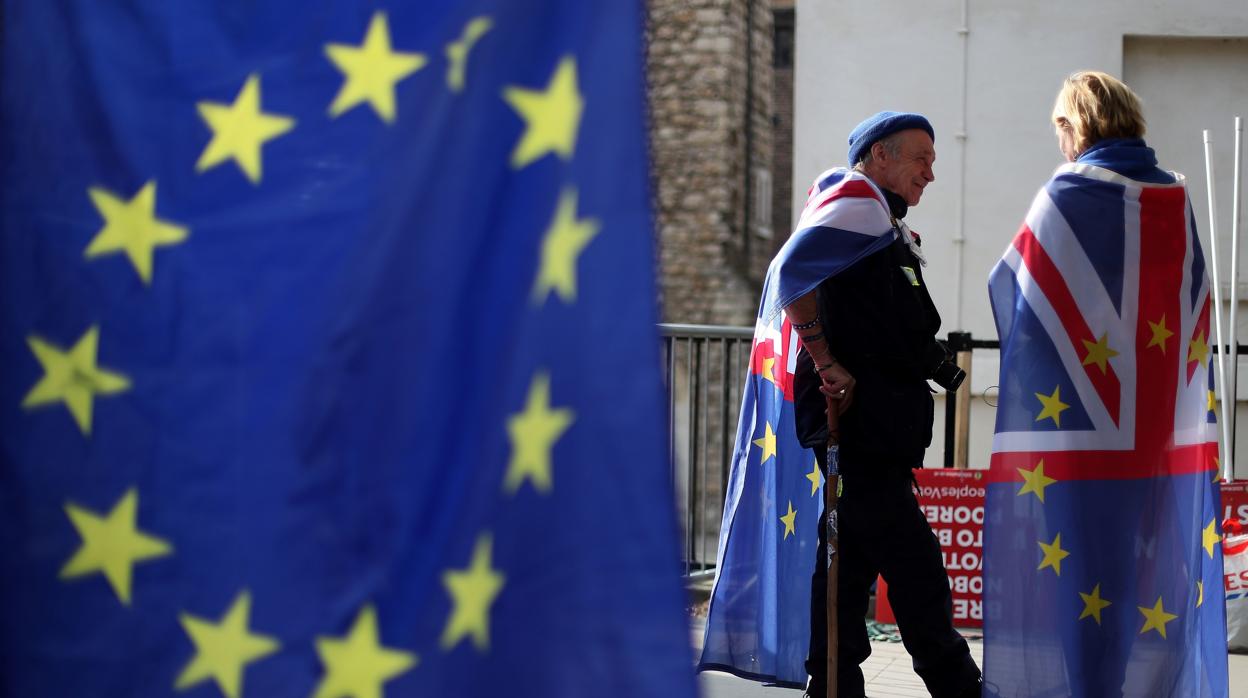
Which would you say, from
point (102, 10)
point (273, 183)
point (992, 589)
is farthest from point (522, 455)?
point (992, 589)

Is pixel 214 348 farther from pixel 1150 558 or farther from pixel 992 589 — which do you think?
pixel 1150 558

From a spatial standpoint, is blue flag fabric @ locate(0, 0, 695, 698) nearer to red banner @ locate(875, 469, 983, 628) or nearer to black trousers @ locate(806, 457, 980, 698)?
black trousers @ locate(806, 457, 980, 698)

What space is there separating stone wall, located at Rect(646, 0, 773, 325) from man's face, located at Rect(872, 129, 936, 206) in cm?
1354

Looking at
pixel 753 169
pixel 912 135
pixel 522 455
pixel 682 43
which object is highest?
pixel 682 43

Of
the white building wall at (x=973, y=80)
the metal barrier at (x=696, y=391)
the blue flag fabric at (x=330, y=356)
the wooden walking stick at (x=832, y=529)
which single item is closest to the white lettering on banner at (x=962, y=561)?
the metal barrier at (x=696, y=391)

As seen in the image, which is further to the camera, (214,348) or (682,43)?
(682,43)

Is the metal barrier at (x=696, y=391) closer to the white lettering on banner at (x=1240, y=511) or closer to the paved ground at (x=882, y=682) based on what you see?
the paved ground at (x=882, y=682)

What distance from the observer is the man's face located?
457 centimetres

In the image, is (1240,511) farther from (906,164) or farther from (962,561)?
(906,164)

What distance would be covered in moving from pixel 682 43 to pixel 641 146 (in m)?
16.9

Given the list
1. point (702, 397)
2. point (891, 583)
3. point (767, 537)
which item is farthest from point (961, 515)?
Answer: point (891, 583)

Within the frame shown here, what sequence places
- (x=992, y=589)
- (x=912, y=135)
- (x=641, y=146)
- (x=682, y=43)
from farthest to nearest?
(x=682, y=43)
(x=912, y=135)
(x=992, y=589)
(x=641, y=146)

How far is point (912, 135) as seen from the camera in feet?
15.0

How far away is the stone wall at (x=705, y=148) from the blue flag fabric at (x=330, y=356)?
52.9 ft
